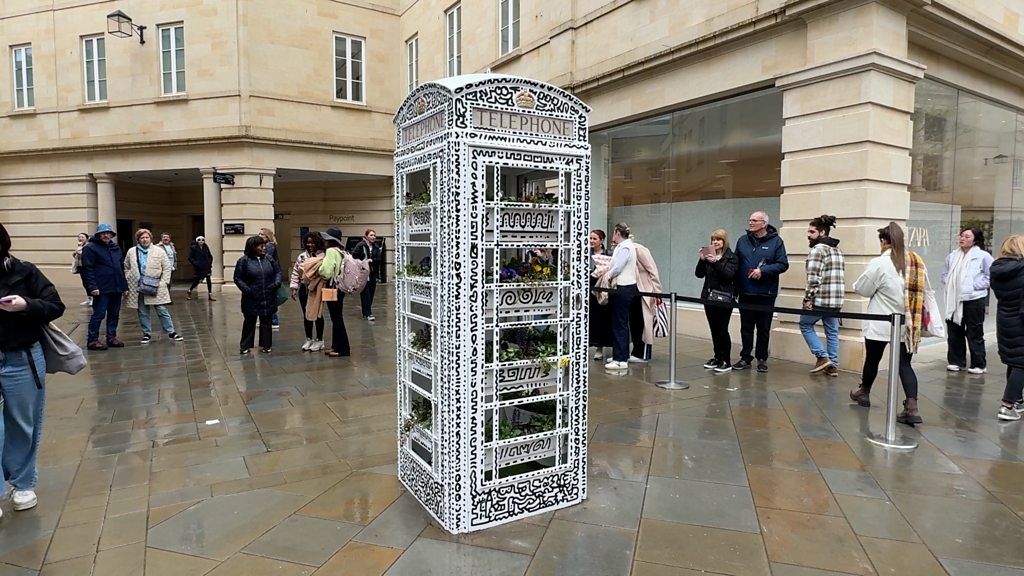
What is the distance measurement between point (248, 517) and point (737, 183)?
28.5 ft

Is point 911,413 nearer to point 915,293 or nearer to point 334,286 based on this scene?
point 915,293

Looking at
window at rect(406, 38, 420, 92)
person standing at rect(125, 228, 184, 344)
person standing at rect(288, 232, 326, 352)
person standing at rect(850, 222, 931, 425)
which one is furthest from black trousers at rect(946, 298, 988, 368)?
window at rect(406, 38, 420, 92)

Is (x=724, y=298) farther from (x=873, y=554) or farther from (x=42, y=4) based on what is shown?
(x=42, y=4)

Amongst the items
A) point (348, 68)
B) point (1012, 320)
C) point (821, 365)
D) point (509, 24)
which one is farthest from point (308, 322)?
point (348, 68)

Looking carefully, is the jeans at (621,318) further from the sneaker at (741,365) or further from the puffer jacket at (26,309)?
the puffer jacket at (26,309)

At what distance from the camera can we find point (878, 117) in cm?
750

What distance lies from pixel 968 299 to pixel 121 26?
898 inches

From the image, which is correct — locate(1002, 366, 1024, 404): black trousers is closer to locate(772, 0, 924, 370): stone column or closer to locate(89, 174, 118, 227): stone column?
locate(772, 0, 924, 370): stone column

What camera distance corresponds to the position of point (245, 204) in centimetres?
1953

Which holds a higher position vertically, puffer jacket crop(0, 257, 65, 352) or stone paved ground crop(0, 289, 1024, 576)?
puffer jacket crop(0, 257, 65, 352)

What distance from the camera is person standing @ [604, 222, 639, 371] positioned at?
7648mm

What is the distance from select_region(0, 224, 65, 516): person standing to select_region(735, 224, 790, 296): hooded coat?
23.0ft

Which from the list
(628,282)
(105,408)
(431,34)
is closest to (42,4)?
(431,34)

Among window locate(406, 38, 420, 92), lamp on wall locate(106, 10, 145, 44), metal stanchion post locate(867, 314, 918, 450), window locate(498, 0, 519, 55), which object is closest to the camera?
metal stanchion post locate(867, 314, 918, 450)
